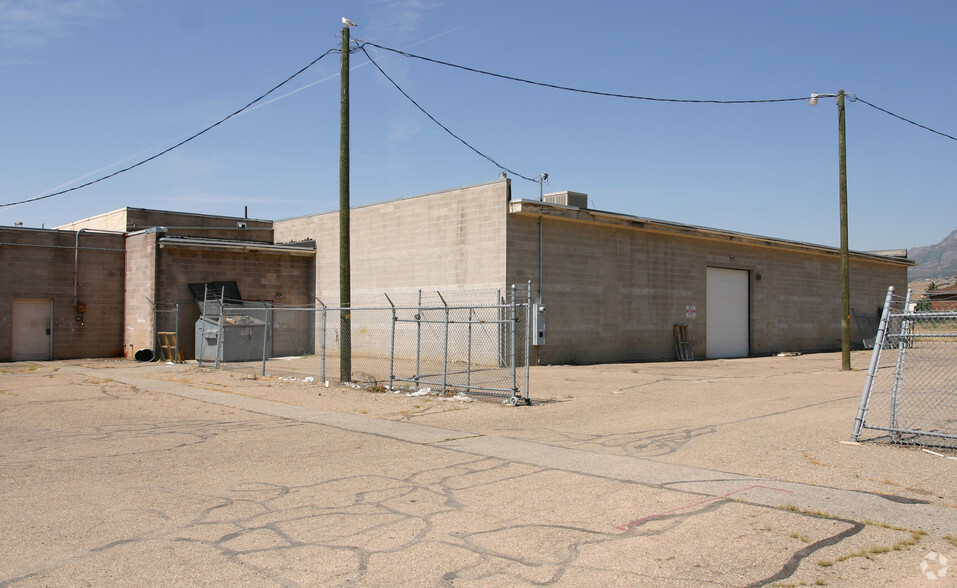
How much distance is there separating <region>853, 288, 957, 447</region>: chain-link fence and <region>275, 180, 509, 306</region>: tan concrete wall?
36.1 feet

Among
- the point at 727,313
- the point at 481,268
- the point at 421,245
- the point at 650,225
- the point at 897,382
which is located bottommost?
the point at 897,382

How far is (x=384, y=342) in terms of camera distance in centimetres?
2638

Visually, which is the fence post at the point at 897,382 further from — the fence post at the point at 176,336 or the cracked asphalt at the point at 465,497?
the fence post at the point at 176,336

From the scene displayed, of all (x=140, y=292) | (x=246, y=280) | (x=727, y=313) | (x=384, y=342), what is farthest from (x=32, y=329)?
(x=727, y=313)

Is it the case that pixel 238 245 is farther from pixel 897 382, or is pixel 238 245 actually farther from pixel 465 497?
pixel 897 382

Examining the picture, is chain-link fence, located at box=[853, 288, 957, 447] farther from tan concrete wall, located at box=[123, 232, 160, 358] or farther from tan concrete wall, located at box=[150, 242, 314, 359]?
tan concrete wall, located at box=[123, 232, 160, 358]

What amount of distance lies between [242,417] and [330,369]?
9918 mm

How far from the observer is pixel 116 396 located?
15.6 m

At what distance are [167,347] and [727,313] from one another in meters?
21.0

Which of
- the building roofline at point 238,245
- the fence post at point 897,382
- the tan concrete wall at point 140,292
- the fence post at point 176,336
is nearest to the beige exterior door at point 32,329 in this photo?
the tan concrete wall at point 140,292

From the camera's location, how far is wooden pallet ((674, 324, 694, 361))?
27562mm

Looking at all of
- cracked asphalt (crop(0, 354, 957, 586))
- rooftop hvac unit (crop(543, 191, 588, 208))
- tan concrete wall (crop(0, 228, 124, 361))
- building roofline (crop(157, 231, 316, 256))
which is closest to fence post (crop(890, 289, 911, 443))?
cracked asphalt (crop(0, 354, 957, 586))

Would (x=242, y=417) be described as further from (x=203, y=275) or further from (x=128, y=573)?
(x=203, y=275)

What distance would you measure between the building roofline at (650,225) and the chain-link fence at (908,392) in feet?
27.2
